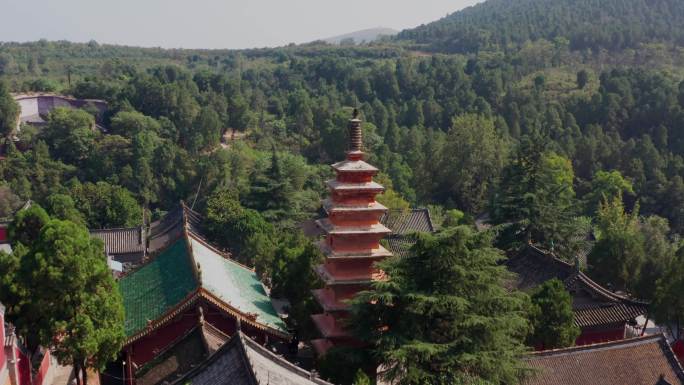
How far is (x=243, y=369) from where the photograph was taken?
1483cm

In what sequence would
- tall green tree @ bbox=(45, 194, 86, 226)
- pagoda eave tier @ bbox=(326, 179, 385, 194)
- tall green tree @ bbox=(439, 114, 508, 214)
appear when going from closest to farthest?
pagoda eave tier @ bbox=(326, 179, 385, 194)
tall green tree @ bbox=(45, 194, 86, 226)
tall green tree @ bbox=(439, 114, 508, 214)

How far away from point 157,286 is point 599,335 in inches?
608

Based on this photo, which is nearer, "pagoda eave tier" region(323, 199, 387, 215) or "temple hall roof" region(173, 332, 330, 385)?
"temple hall roof" region(173, 332, 330, 385)

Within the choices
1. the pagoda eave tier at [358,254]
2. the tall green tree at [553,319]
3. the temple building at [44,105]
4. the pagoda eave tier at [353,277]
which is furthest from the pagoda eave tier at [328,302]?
the temple building at [44,105]

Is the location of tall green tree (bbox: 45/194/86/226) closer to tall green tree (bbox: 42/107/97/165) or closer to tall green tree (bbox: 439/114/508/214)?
tall green tree (bbox: 42/107/97/165)

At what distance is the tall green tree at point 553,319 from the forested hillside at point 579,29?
95.8 metres

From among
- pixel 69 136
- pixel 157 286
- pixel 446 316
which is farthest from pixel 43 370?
pixel 69 136

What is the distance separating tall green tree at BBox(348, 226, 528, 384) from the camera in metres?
18.2

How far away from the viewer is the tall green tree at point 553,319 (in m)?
22.3

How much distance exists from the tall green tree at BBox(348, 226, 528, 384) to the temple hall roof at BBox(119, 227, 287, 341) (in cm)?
479

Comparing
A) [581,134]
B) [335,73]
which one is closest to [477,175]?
[581,134]

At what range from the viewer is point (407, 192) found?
4931cm

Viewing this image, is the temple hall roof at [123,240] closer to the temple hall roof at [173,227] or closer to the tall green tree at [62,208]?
the temple hall roof at [173,227]

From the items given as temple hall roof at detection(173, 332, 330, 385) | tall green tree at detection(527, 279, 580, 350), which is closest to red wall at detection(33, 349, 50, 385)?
temple hall roof at detection(173, 332, 330, 385)
